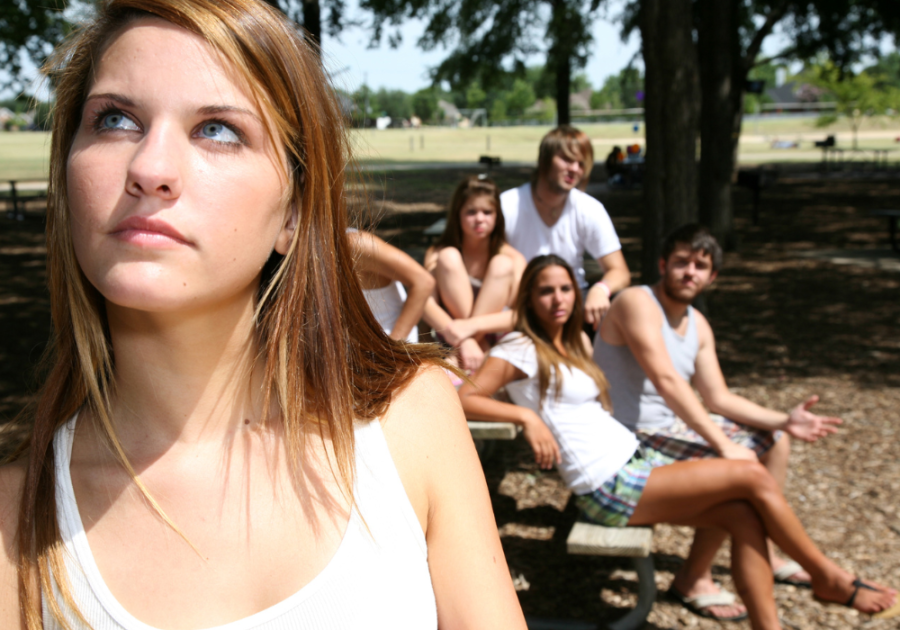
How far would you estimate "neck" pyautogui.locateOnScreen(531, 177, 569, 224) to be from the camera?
526 cm

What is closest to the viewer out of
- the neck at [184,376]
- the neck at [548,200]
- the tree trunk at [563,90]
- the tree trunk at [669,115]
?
the neck at [184,376]

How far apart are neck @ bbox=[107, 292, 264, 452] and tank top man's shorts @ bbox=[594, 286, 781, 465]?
9.39 ft

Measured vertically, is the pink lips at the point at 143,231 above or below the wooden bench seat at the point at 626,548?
above

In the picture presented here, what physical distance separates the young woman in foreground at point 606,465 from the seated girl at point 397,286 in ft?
2.10

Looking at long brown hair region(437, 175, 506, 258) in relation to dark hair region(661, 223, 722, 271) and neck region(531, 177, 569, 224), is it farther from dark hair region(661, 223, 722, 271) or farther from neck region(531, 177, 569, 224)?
dark hair region(661, 223, 722, 271)

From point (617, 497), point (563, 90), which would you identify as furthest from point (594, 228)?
point (563, 90)

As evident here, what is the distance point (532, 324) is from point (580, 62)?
66.7 feet

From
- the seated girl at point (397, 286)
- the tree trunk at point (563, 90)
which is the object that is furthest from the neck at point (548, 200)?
the tree trunk at point (563, 90)

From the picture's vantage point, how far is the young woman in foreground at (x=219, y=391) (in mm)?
1164

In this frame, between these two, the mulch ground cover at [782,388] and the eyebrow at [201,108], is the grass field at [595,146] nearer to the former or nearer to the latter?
the mulch ground cover at [782,388]

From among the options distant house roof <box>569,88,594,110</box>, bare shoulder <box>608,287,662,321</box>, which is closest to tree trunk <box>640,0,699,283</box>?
bare shoulder <box>608,287,662,321</box>

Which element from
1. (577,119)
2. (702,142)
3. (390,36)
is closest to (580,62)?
(390,36)

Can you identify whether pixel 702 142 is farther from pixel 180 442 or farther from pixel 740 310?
pixel 180 442

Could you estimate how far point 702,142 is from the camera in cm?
1130
